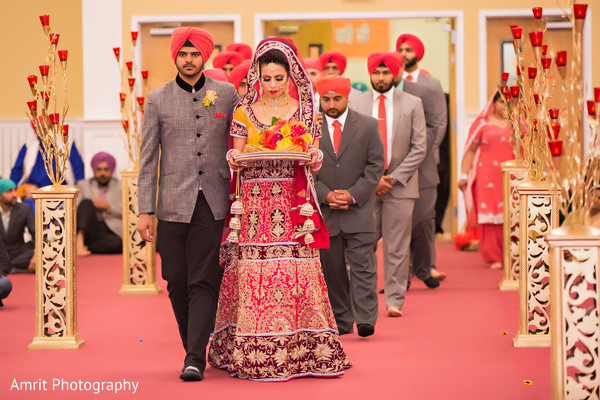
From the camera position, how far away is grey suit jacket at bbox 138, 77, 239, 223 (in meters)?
4.80

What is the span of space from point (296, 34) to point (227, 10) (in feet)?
5.08

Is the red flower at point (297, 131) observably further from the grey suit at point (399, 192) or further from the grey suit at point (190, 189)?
the grey suit at point (399, 192)

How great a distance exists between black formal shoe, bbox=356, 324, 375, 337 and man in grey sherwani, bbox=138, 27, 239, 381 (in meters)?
1.19

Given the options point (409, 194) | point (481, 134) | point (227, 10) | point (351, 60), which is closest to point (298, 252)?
point (409, 194)

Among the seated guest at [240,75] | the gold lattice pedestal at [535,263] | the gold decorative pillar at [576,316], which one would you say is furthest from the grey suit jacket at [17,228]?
the gold decorative pillar at [576,316]

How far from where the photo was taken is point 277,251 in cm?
478

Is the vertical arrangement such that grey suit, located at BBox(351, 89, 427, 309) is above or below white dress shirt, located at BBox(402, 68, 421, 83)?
below

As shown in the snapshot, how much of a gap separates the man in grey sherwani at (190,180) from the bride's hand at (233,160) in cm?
14

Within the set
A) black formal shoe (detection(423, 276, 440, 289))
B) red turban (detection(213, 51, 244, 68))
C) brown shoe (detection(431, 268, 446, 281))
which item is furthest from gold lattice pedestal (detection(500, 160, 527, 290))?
red turban (detection(213, 51, 244, 68))

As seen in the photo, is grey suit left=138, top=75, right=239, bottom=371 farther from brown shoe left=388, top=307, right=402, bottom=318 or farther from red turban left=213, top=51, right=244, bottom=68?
red turban left=213, top=51, right=244, bottom=68

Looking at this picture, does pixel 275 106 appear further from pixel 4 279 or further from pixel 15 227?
pixel 15 227

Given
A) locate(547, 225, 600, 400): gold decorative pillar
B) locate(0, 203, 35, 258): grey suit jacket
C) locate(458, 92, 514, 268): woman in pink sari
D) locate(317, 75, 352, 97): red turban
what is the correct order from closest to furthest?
locate(547, 225, 600, 400): gold decorative pillar, locate(317, 75, 352, 97): red turban, locate(0, 203, 35, 258): grey suit jacket, locate(458, 92, 514, 268): woman in pink sari

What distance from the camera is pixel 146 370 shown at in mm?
5023

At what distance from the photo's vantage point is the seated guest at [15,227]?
360 inches
